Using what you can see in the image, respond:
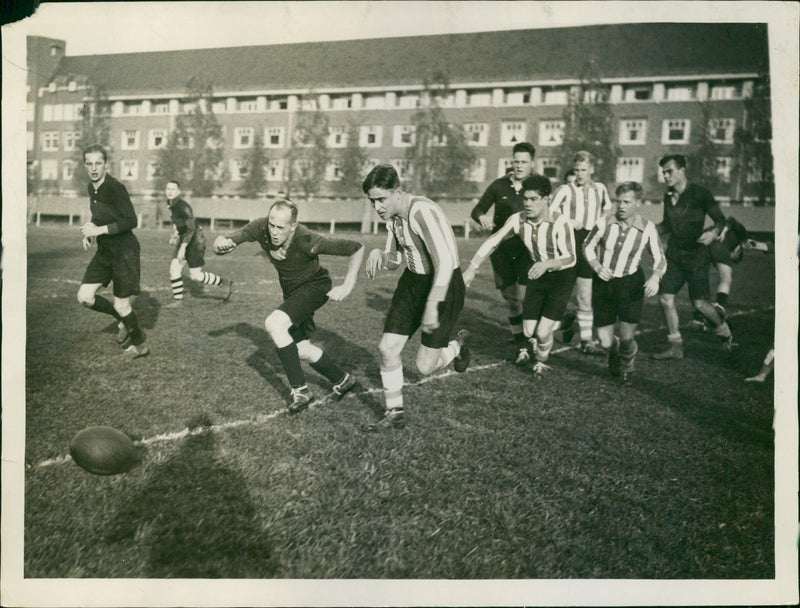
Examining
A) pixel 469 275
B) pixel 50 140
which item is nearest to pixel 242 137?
pixel 50 140

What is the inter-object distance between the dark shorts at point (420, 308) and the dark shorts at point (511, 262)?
247cm

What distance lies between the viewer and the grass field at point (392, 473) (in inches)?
93.9

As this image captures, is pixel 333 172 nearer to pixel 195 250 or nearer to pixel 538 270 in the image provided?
pixel 195 250

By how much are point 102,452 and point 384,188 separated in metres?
2.02

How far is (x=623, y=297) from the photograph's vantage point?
4.87 meters

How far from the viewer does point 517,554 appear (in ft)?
7.73

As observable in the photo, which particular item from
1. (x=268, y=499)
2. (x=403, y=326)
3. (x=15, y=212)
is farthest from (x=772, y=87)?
(x=15, y=212)

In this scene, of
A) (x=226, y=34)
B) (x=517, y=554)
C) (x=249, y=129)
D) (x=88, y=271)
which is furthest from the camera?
(x=249, y=129)

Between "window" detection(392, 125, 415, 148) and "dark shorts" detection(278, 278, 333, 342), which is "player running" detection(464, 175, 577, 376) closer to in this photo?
"dark shorts" detection(278, 278, 333, 342)

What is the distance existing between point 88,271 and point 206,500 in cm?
306

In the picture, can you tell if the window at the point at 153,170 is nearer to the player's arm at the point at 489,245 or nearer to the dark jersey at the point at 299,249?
the dark jersey at the point at 299,249

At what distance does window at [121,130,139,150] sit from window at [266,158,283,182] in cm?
215

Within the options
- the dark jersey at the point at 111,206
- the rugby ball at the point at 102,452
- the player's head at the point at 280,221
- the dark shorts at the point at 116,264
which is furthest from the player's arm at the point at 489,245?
the dark shorts at the point at 116,264

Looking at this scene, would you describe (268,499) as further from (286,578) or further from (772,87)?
(772,87)
